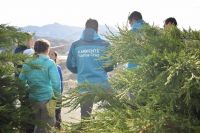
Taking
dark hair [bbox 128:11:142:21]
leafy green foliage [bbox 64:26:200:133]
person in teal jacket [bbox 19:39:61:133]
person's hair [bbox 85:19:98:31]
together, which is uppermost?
dark hair [bbox 128:11:142:21]

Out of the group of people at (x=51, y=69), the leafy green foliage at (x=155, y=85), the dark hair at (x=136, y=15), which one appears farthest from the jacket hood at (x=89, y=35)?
the leafy green foliage at (x=155, y=85)

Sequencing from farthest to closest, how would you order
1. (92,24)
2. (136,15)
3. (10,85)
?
(92,24), (136,15), (10,85)

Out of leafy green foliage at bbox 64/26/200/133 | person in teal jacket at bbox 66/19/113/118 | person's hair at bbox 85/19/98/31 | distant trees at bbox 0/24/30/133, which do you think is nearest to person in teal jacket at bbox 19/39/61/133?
person in teal jacket at bbox 66/19/113/118

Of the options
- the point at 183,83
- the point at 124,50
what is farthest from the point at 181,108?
the point at 124,50

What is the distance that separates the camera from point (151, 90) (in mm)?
2207

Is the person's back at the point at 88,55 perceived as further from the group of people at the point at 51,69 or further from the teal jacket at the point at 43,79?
the teal jacket at the point at 43,79

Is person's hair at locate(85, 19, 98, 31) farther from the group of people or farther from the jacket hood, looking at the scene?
the jacket hood

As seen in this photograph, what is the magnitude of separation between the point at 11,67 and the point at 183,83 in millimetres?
3044

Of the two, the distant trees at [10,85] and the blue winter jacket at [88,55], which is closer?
the distant trees at [10,85]

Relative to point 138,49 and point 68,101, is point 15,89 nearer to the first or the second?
point 68,101

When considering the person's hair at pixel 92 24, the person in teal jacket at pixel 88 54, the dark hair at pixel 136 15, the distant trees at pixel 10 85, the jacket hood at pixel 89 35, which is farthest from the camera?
the person's hair at pixel 92 24

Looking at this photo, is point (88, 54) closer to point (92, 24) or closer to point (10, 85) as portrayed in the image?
point (92, 24)

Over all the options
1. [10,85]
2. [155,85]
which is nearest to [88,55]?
[10,85]

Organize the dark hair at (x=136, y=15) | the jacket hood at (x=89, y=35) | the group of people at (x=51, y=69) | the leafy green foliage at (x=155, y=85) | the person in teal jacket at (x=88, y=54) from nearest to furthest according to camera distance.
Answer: the leafy green foliage at (x=155, y=85), the group of people at (x=51, y=69), the dark hair at (x=136, y=15), the person in teal jacket at (x=88, y=54), the jacket hood at (x=89, y=35)
